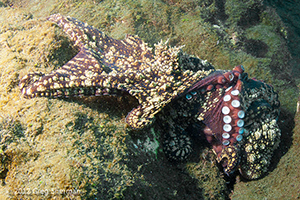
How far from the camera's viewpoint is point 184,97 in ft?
11.9

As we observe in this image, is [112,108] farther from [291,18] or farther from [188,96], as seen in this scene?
[291,18]

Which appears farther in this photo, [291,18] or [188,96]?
[291,18]

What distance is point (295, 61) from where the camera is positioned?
596 cm

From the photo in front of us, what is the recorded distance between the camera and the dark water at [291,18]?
645 cm

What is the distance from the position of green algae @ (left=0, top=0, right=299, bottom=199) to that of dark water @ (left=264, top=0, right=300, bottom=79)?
86cm

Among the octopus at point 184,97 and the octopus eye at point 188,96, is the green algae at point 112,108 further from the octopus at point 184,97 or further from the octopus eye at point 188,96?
the octopus eye at point 188,96

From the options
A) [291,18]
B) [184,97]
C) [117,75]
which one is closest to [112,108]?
[117,75]

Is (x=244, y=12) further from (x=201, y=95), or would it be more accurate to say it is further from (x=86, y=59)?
(x=86, y=59)

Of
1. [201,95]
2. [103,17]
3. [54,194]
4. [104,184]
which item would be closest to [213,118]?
[201,95]

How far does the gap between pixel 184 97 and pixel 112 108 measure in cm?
136

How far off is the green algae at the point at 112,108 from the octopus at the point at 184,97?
274 mm

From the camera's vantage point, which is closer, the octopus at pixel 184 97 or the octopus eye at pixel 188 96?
the octopus at pixel 184 97

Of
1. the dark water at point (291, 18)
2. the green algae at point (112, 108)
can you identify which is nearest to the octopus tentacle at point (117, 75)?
the green algae at point (112, 108)

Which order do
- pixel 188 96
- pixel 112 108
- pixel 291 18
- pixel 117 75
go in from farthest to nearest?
pixel 291 18
pixel 188 96
pixel 112 108
pixel 117 75
